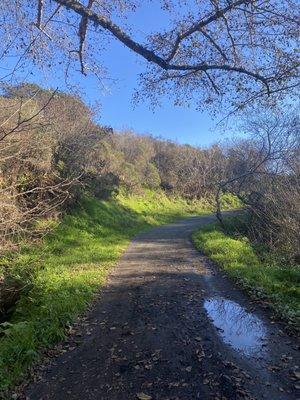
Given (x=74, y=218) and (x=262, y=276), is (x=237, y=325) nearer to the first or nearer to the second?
(x=262, y=276)

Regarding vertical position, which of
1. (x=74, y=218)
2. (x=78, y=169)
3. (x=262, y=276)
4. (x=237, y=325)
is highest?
(x=78, y=169)

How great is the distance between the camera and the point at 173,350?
238 inches

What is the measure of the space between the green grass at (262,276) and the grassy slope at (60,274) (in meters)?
3.34

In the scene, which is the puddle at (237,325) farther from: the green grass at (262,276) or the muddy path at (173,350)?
the green grass at (262,276)

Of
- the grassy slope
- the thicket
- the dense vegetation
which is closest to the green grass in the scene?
the dense vegetation

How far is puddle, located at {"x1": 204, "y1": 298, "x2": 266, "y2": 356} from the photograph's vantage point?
620 cm

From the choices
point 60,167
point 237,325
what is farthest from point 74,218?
point 237,325

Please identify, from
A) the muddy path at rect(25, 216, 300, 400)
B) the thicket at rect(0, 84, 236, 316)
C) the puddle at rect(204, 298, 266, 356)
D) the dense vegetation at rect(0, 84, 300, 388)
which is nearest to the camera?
the muddy path at rect(25, 216, 300, 400)

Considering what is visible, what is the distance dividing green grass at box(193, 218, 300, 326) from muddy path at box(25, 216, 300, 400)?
1.27 ft

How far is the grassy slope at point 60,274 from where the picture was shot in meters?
6.37

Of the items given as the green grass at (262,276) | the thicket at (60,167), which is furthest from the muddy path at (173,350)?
the thicket at (60,167)

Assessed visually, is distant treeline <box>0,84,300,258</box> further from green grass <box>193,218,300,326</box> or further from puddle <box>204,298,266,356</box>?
puddle <box>204,298,266,356</box>

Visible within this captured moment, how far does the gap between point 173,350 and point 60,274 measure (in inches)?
212

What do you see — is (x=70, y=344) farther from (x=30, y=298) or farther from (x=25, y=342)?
(x=30, y=298)
